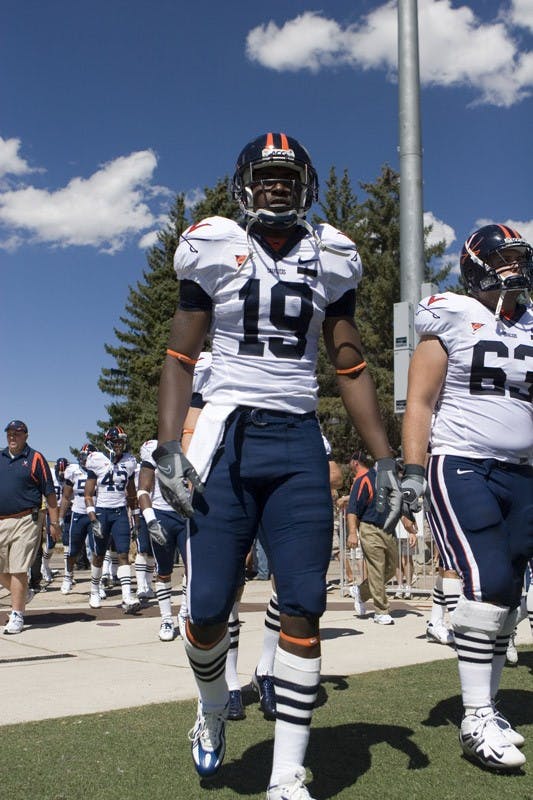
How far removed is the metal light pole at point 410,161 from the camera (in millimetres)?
10727

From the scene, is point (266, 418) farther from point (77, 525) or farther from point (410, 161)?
point (77, 525)

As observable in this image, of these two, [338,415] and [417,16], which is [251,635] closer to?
[417,16]

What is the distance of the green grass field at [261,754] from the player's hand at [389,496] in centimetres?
103

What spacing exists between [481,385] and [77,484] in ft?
33.5

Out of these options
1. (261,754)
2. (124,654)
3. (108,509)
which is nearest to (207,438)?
(261,754)

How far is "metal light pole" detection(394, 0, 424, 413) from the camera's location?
10.7m

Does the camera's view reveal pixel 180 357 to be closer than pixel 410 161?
Yes

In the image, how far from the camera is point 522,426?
423 cm

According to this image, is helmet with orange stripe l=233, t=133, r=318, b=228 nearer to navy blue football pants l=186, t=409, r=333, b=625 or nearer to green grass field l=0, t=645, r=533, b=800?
navy blue football pants l=186, t=409, r=333, b=625

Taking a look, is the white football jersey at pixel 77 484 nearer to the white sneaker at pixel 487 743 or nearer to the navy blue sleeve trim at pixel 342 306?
the white sneaker at pixel 487 743

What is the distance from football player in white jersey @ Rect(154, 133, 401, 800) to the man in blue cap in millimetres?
5977

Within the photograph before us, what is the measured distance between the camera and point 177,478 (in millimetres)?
3301

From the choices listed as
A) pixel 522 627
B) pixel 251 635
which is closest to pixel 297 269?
pixel 251 635

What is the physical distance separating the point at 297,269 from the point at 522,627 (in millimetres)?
6219
